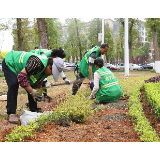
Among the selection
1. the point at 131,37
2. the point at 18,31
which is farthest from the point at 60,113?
the point at 131,37

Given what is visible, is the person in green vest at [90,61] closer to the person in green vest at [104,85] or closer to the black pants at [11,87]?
the person in green vest at [104,85]

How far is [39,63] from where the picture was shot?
378 centimetres

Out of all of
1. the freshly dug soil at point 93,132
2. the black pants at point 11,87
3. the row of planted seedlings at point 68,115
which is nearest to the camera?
the freshly dug soil at point 93,132

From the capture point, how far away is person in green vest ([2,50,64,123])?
3.76 m

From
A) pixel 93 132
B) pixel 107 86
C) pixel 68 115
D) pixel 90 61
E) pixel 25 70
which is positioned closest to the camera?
pixel 93 132

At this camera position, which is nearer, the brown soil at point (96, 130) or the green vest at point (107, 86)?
the brown soil at point (96, 130)

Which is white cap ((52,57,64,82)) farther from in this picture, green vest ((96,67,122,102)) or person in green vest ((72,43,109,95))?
person in green vest ((72,43,109,95))

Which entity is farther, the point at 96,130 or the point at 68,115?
the point at 68,115

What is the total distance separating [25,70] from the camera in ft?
12.3

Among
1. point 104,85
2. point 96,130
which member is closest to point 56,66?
point 96,130

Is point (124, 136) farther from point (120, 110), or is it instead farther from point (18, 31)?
point (18, 31)

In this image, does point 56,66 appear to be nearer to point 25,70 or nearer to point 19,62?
point 25,70

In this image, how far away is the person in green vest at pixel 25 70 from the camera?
376cm

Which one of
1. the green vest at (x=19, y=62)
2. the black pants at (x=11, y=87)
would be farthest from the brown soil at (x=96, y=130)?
the green vest at (x=19, y=62)
